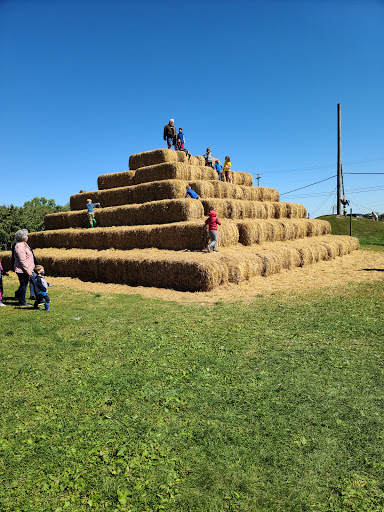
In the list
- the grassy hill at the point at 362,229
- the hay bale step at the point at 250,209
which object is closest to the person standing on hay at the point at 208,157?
the hay bale step at the point at 250,209

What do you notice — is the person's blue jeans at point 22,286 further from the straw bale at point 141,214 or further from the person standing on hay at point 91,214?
the person standing on hay at point 91,214

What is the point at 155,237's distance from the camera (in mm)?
15188

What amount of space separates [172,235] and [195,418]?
1122 cm

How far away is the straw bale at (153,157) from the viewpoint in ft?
66.3

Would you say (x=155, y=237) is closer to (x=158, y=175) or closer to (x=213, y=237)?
(x=213, y=237)

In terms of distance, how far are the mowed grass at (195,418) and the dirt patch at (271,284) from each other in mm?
3451

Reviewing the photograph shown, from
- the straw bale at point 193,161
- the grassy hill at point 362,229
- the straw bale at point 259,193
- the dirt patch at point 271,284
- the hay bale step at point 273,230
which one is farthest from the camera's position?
the grassy hill at point 362,229

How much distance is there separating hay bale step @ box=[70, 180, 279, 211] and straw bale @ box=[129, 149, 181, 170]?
251 cm

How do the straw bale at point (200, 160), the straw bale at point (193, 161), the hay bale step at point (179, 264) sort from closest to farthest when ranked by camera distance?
the hay bale step at point (179, 264)
the straw bale at point (193, 161)
the straw bale at point (200, 160)

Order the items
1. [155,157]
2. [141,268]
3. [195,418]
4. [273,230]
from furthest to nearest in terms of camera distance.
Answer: [155,157]
[273,230]
[141,268]
[195,418]

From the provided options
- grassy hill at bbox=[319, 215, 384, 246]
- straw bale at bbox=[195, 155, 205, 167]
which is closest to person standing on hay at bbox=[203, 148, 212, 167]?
straw bale at bbox=[195, 155, 205, 167]

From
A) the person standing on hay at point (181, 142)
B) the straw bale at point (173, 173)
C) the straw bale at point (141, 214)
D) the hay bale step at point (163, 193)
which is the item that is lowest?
the straw bale at point (141, 214)

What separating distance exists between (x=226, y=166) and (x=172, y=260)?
490 inches

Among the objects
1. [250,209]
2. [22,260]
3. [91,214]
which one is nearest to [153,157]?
[91,214]
